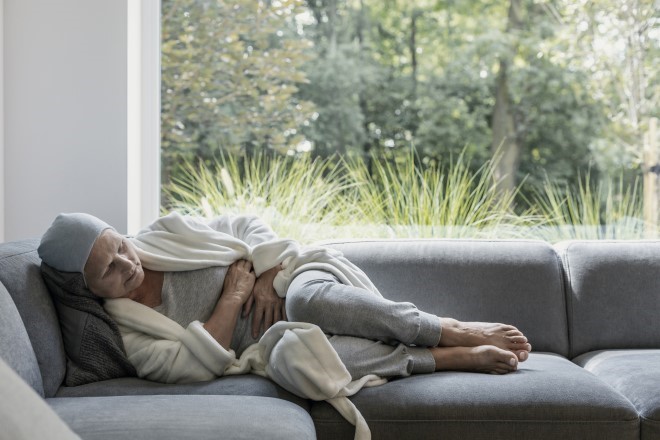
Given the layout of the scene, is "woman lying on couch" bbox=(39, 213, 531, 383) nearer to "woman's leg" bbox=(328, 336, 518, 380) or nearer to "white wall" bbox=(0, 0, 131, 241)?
"woman's leg" bbox=(328, 336, 518, 380)

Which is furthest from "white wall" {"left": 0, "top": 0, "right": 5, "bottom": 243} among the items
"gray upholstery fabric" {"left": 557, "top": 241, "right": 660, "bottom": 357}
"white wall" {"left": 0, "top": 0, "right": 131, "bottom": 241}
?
"gray upholstery fabric" {"left": 557, "top": 241, "right": 660, "bottom": 357}

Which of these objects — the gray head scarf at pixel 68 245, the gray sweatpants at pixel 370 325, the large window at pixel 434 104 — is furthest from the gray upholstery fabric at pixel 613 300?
the gray head scarf at pixel 68 245

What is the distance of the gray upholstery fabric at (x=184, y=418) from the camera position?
71.9 inches

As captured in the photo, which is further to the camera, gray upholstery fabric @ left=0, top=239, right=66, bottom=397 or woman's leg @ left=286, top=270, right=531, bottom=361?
woman's leg @ left=286, top=270, right=531, bottom=361

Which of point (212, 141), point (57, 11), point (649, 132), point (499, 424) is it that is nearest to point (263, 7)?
point (212, 141)

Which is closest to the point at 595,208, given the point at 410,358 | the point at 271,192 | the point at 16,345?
the point at 271,192

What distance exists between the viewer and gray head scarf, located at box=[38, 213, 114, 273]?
2.45m

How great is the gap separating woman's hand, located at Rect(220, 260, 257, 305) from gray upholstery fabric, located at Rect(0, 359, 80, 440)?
1.45 m

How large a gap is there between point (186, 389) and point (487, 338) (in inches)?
38.8

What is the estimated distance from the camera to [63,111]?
3504 millimetres

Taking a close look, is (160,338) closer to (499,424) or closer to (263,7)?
(499,424)

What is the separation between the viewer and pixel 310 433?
198 cm

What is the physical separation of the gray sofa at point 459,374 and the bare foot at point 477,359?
6 cm

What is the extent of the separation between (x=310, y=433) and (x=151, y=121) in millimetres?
2281
